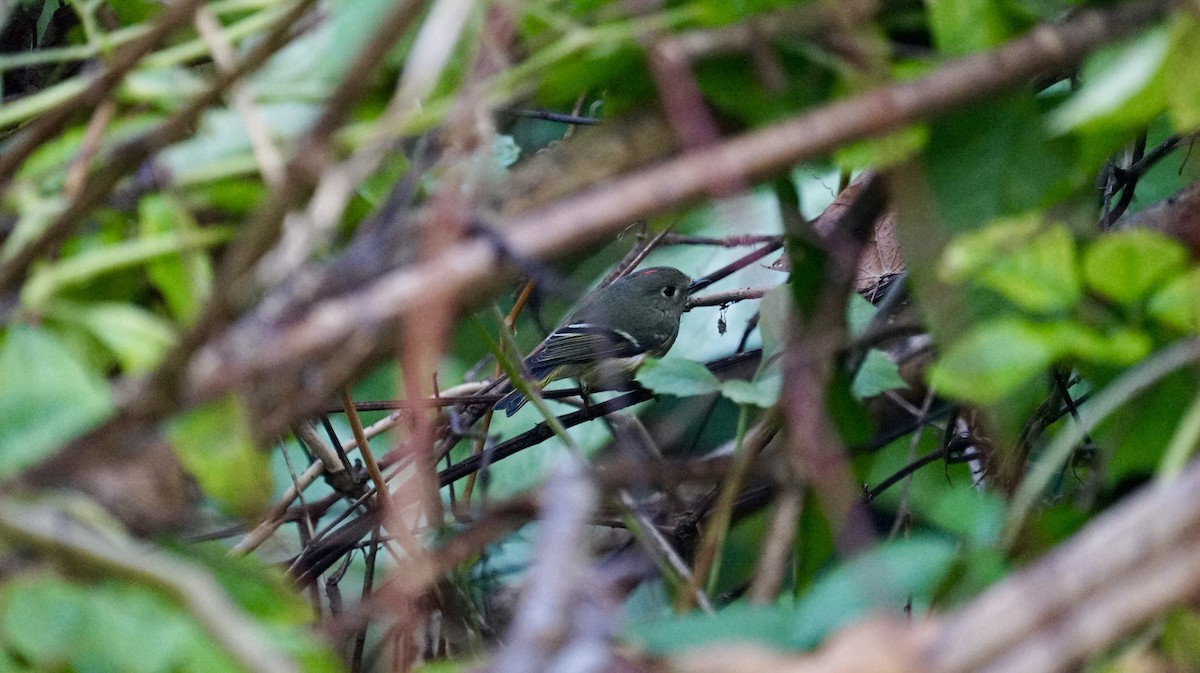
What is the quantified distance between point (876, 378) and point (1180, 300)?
27.8 inches

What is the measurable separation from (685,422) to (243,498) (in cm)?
160

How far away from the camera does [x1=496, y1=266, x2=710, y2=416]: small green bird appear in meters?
3.97

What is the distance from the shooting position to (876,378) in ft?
4.65

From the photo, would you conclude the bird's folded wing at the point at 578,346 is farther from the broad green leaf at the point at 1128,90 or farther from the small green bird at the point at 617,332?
the broad green leaf at the point at 1128,90

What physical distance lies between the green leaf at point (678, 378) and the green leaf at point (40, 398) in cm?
90

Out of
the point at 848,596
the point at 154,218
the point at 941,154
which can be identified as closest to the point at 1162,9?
the point at 941,154

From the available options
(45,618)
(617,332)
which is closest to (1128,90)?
(45,618)

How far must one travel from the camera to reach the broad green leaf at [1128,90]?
0.68 metres

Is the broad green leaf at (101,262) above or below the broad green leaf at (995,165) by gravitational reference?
above

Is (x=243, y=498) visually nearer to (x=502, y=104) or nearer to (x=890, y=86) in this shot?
(x=502, y=104)

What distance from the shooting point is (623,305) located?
4367mm

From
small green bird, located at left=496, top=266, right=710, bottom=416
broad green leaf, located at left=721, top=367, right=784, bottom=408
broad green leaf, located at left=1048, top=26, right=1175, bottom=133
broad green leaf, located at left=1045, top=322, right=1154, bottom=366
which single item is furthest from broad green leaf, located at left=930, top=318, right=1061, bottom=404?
small green bird, located at left=496, top=266, right=710, bottom=416

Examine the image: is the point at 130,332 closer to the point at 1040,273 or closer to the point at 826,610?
the point at 826,610

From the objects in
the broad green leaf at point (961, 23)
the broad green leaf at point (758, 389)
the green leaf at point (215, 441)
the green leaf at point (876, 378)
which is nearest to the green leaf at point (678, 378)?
the broad green leaf at point (758, 389)
